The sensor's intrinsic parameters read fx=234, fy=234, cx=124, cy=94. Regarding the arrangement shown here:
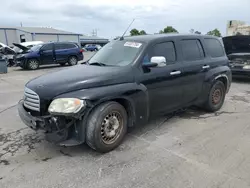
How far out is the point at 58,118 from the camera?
317 cm

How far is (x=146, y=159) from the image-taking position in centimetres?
338

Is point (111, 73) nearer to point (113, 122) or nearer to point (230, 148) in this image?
point (113, 122)

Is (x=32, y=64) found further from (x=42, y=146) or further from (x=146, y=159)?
(x=146, y=159)

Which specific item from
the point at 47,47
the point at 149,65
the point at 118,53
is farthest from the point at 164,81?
the point at 47,47

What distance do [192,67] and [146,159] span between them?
223 centimetres

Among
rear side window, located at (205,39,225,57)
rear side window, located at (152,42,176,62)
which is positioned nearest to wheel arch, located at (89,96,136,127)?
rear side window, located at (152,42,176,62)

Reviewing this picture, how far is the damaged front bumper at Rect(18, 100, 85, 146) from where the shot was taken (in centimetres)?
321

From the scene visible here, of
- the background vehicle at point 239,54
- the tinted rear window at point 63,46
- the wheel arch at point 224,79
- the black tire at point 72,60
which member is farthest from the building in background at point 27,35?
the wheel arch at point 224,79

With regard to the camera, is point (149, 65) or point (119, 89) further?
point (149, 65)

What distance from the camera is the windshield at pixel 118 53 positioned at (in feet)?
13.3

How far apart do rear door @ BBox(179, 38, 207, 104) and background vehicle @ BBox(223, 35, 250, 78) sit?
4.79 metres

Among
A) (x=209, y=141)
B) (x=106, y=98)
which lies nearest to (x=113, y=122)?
(x=106, y=98)

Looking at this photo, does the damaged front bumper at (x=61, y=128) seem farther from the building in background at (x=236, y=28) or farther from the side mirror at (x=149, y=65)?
the building in background at (x=236, y=28)

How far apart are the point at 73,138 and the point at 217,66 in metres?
3.70
